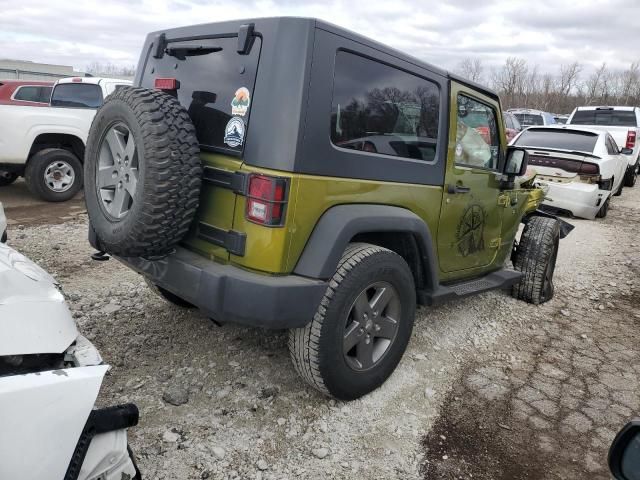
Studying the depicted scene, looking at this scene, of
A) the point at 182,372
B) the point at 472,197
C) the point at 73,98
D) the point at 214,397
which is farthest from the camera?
the point at 73,98

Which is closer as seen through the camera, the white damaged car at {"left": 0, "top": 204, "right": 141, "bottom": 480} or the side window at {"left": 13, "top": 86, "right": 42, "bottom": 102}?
the white damaged car at {"left": 0, "top": 204, "right": 141, "bottom": 480}

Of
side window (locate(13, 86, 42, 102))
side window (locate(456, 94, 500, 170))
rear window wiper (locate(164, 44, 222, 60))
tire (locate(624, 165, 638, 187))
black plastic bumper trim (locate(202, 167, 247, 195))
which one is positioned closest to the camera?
black plastic bumper trim (locate(202, 167, 247, 195))

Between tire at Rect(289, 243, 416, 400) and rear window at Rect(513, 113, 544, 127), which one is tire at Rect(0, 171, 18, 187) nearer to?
tire at Rect(289, 243, 416, 400)

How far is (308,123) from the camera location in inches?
89.5

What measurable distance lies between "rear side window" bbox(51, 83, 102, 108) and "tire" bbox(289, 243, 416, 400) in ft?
22.0

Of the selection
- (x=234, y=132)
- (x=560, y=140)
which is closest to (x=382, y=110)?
(x=234, y=132)

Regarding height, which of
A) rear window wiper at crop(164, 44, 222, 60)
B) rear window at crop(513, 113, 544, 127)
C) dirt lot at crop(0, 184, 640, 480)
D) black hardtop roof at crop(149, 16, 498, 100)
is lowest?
dirt lot at crop(0, 184, 640, 480)

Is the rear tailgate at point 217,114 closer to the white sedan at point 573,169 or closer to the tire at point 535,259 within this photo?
the tire at point 535,259

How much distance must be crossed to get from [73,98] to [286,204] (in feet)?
22.9

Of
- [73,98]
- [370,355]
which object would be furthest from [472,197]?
[73,98]

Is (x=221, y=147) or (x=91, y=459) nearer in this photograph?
(x=91, y=459)

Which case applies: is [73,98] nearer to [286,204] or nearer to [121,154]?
[121,154]

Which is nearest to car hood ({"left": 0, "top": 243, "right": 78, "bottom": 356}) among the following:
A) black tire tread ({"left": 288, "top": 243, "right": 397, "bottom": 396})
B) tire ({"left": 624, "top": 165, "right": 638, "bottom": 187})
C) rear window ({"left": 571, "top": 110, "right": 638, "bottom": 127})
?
black tire tread ({"left": 288, "top": 243, "right": 397, "bottom": 396})

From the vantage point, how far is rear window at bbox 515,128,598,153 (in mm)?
8336
